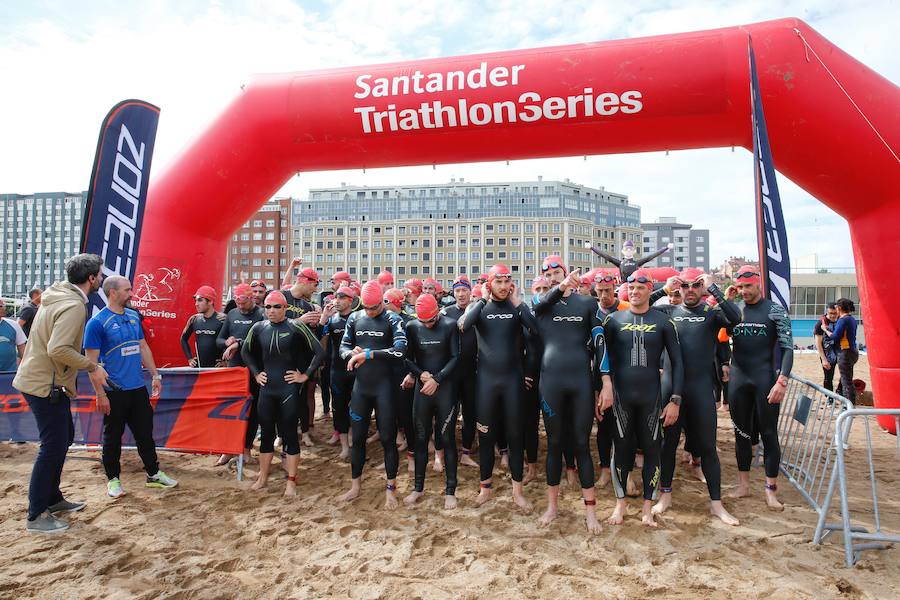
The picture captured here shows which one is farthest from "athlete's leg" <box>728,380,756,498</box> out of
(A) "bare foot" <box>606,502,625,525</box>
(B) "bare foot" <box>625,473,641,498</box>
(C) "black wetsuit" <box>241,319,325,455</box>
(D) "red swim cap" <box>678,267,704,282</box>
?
(C) "black wetsuit" <box>241,319,325,455</box>

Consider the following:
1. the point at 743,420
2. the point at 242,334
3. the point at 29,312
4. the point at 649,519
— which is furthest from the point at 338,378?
the point at 29,312

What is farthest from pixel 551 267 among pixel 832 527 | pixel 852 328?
pixel 852 328

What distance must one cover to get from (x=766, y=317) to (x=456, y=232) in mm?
104401

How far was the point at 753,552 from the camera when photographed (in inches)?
155

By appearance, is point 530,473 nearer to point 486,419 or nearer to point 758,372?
point 486,419

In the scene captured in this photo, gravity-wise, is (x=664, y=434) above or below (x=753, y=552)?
above

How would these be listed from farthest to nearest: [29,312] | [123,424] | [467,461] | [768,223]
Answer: [29,312] < [467,461] < [768,223] < [123,424]

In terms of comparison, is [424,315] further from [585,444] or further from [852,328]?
[852,328]

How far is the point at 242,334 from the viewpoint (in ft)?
21.1

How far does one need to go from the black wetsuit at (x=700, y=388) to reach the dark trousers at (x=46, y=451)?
5305 millimetres

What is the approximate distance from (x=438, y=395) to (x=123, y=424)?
318 cm

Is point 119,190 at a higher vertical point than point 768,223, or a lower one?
higher

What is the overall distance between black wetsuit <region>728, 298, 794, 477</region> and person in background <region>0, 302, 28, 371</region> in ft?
28.8

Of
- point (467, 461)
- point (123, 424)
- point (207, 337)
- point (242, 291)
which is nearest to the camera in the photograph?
point (123, 424)
